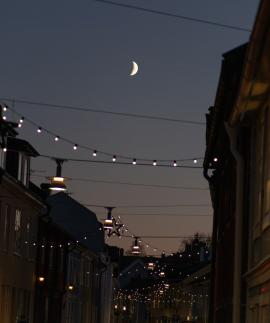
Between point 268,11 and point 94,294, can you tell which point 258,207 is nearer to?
point 268,11

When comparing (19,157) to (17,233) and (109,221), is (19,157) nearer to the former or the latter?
(17,233)

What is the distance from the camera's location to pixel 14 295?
38344mm

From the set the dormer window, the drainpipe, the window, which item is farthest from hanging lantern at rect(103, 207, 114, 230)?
the drainpipe

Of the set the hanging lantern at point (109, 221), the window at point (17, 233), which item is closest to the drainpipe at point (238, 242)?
the window at point (17, 233)

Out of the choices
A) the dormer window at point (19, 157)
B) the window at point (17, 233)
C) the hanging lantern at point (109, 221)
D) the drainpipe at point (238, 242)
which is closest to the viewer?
the drainpipe at point (238, 242)

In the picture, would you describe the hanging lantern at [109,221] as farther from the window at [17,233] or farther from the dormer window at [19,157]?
the window at [17,233]

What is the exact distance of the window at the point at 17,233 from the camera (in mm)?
38188

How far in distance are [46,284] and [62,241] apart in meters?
4.35

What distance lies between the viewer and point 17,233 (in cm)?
3853

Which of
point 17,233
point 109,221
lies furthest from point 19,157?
point 109,221

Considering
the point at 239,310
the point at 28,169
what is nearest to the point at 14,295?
the point at 28,169

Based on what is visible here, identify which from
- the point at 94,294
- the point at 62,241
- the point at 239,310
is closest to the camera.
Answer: the point at 239,310

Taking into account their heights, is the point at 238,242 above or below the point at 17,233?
below

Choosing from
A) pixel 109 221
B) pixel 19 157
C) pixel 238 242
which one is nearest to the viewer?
pixel 238 242
